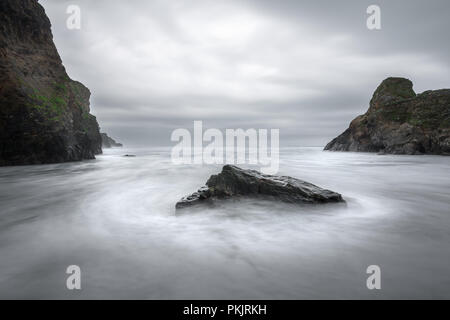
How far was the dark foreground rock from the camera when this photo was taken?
5.71 metres

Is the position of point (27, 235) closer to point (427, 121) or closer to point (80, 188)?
point (80, 188)

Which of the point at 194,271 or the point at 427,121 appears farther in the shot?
the point at 427,121

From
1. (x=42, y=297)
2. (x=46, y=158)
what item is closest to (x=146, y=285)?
(x=42, y=297)

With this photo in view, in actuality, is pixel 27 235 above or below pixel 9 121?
below

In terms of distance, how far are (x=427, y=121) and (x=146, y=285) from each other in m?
40.7

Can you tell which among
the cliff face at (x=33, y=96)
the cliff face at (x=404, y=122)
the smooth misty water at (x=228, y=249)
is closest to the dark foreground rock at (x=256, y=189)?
the smooth misty water at (x=228, y=249)

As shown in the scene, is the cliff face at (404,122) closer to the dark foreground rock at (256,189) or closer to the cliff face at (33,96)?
the dark foreground rock at (256,189)

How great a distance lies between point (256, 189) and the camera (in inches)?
245

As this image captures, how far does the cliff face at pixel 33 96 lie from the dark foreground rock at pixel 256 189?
55.5 feet

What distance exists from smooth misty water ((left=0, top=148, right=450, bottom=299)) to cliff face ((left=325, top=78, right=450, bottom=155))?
3251cm

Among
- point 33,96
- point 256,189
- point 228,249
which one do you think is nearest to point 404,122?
point 256,189

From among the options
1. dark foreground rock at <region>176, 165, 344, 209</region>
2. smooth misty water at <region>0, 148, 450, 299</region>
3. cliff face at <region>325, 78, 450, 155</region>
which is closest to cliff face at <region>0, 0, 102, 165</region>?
smooth misty water at <region>0, 148, 450, 299</region>

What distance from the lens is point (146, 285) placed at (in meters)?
2.42

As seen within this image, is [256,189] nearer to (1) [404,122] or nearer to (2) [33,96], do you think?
(2) [33,96]
